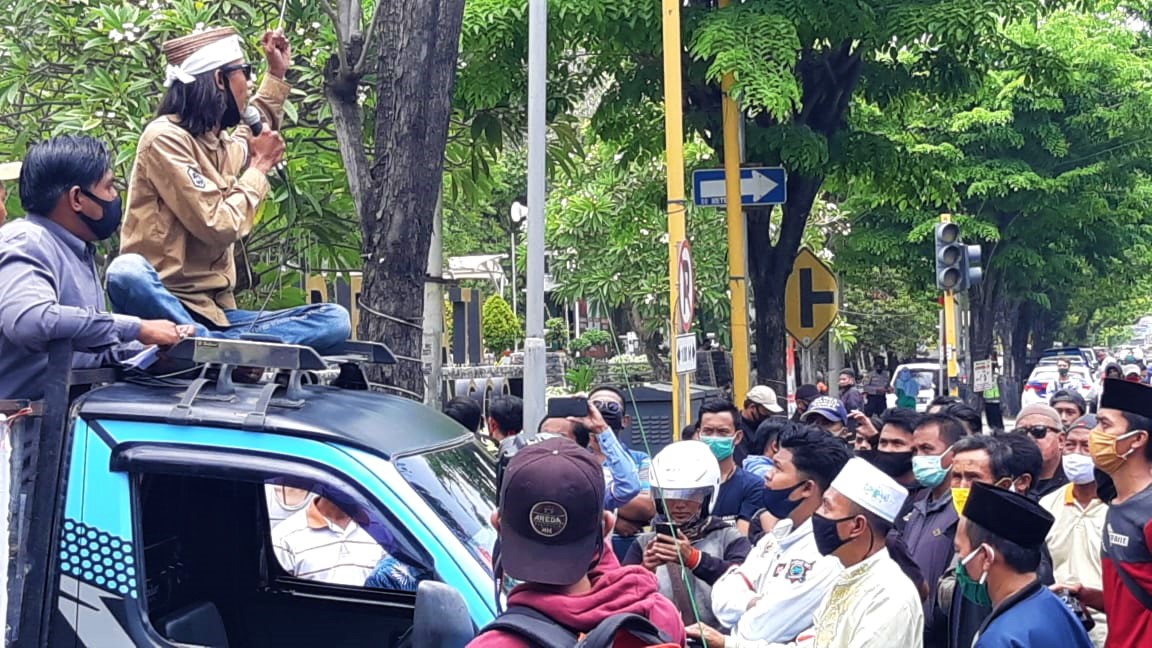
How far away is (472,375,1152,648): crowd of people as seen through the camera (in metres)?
2.58

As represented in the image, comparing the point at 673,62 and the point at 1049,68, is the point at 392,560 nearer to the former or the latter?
the point at 673,62

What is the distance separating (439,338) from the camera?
12820 millimetres

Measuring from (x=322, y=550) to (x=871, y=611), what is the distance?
183 cm

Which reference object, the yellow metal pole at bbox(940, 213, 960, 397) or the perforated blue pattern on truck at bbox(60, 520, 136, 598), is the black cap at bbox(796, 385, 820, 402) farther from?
the perforated blue pattern on truck at bbox(60, 520, 136, 598)

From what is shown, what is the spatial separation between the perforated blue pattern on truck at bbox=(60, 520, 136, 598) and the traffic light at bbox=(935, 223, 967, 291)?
11304 millimetres

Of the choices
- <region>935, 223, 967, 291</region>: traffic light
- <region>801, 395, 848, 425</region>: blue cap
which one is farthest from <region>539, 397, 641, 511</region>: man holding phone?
<region>935, 223, 967, 291</region>: traffic light

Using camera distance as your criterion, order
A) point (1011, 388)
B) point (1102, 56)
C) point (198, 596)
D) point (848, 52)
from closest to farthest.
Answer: point (198, 596), point (848, 52), point (1102, 56), point (1011, 388)

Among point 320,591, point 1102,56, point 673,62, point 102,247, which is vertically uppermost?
point 1102,56

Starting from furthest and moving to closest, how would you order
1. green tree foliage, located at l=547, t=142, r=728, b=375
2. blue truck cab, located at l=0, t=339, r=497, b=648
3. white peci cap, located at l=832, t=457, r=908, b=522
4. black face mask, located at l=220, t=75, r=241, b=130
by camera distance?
green tree foliage, located at l=547, t=142, r=728, b=375
black face mask, located at l=220, t=75, r=241, b=130
white peci cap, located at l=832, t=457, r=908, b=522
blue truck cab, located at l=0, t=339, r=497, b=648

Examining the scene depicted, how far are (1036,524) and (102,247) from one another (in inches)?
294

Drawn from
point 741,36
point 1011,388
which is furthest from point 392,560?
point 1011,388

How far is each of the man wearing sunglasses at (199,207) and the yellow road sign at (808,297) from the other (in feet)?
27.2

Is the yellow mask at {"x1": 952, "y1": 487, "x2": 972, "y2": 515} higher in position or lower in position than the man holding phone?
lower

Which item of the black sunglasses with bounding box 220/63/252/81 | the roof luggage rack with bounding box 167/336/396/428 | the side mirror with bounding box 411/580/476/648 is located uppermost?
the black sunglasses with bounding box 220/63/252/81
